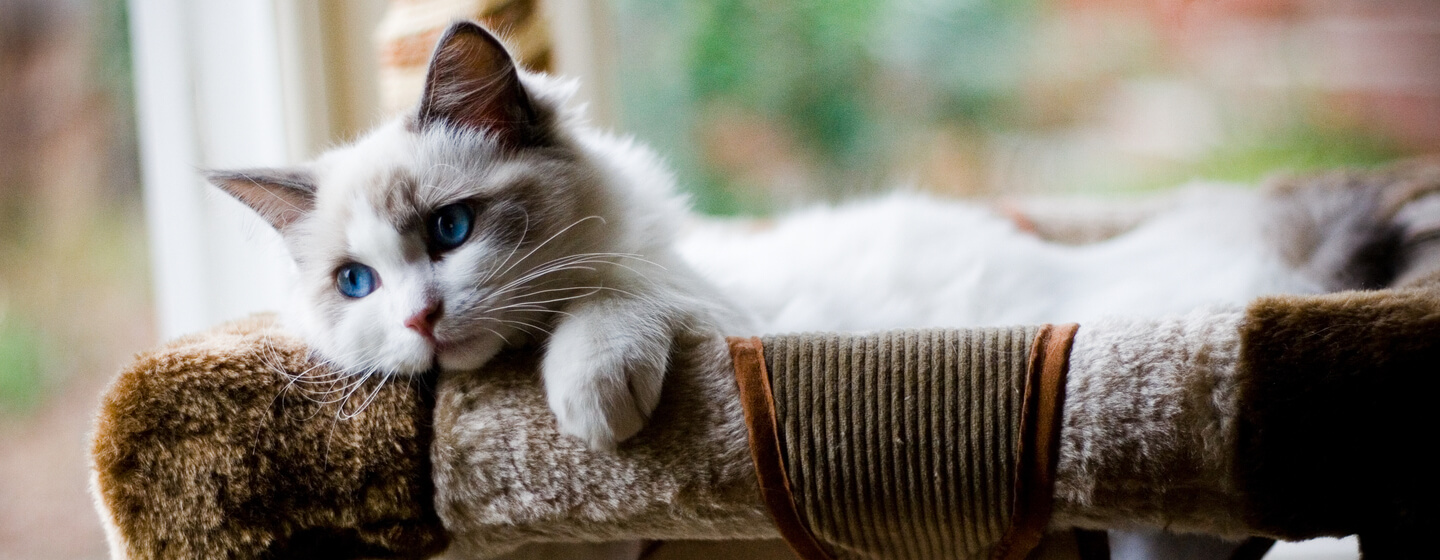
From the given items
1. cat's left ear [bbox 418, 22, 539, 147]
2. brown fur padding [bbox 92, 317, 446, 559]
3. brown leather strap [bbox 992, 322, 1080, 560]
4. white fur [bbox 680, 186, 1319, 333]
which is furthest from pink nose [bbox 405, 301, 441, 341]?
brown leather strap [bbox 992, 322, 1080, 560]

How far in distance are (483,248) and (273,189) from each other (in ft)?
1.21

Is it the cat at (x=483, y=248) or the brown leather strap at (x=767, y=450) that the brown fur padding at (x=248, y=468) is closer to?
the cat at (x=483, y=248)

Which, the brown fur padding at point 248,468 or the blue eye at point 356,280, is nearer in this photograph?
the brown fur padding at point 248,468

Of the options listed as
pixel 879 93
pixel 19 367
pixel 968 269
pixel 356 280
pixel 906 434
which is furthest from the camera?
pixel 879 93

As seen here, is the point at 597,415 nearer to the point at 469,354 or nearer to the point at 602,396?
the point at 602,396

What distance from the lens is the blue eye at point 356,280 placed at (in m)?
1.19

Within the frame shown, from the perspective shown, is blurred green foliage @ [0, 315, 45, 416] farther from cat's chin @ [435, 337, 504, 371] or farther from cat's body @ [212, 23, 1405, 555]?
cat's chin @ [435, 337, 504, 371]

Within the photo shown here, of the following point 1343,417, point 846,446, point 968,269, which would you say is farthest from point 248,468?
point 968,269

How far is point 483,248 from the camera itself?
1103mm

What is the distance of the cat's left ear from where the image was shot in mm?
1163

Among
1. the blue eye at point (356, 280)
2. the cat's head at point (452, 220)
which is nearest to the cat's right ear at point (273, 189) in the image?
the cat's head at point (452, 220)

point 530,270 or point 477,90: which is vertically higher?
point 477,90

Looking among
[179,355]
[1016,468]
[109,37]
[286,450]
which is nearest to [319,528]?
[286,450]

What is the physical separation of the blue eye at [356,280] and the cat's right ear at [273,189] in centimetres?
12
